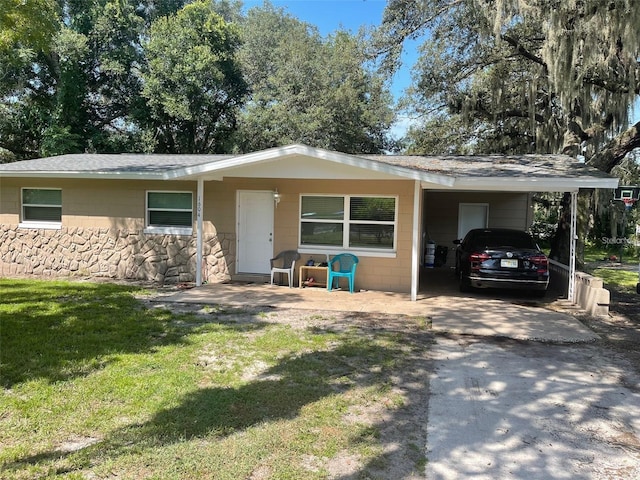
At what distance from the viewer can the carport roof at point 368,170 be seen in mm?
8578

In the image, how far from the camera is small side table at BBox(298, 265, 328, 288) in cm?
1048

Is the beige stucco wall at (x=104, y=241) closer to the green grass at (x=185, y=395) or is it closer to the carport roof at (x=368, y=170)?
the carport roof at (x=368, y=170)

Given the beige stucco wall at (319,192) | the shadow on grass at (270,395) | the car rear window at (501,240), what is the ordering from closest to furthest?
the shadow on grass at (270,395), the car rear window at (501,240), the beige stucco wall at (319,192)

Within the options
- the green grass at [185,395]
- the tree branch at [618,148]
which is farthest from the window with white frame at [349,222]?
the tree branch at [618,148]

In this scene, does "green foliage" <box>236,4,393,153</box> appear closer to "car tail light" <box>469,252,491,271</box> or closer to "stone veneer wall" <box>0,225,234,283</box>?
"stone veneer wall" <box>0,225,234,283</box>

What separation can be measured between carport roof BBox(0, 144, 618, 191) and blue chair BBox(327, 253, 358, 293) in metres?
1.79

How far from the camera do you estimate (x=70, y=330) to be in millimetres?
6539

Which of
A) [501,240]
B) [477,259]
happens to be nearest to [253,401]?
[477,259]

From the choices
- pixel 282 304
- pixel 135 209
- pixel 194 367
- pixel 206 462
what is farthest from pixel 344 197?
pixel 206 462

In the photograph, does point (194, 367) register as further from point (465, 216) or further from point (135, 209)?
point (465, 216)

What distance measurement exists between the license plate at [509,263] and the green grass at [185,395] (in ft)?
11.2

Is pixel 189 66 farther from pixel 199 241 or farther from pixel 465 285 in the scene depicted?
pixel 465 285

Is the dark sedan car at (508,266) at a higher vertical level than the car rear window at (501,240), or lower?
lower

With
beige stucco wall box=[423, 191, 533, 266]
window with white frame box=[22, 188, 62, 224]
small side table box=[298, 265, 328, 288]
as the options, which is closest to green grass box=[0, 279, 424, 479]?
small side table box=[298, 265, 328, 288]
